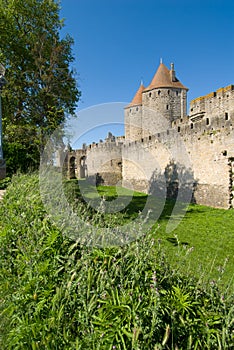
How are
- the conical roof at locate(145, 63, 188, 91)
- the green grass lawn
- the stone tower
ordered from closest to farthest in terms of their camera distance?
1. the green grass lawn
2. the stone tower
3. the conical roof at locate(145, 63, 188, 91)

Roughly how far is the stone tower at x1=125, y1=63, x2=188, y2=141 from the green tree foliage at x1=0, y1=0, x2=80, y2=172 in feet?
47.3

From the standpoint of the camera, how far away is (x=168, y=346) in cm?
167

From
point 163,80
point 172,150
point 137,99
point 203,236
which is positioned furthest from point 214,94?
point 137,99

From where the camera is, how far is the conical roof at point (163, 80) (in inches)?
1049

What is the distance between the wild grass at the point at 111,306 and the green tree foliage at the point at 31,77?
371 inches

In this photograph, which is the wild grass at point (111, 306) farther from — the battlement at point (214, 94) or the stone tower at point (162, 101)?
the stone tower at point (162, 101)

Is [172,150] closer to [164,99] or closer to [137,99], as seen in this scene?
[164,99]

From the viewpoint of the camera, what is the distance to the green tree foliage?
11.6 m

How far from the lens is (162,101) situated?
26438 millimetres

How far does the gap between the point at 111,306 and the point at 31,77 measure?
13372 mm

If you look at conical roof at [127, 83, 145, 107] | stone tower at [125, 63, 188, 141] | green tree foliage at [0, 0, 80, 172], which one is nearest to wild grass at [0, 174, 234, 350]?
green tree foliage at [0, 0, 80, 172]

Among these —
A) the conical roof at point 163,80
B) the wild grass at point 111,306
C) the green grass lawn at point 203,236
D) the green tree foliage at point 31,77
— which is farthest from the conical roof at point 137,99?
the wild grass at point 111,306

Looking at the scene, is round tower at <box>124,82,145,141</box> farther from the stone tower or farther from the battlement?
the battlement

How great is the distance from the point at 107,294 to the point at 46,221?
1.61m
